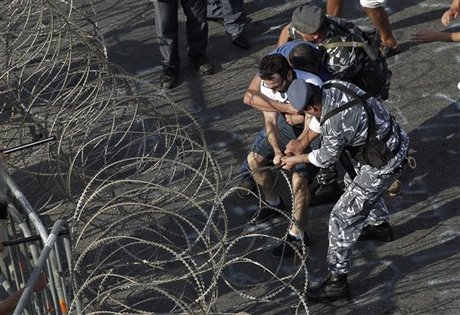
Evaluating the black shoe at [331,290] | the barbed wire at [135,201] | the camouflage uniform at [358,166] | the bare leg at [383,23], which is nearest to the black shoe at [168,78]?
the barbed wire at [135,201]

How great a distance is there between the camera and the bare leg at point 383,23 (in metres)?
10.0

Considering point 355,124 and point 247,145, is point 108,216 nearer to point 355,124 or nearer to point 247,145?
point 247,145

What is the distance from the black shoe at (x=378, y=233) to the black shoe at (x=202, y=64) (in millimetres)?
3035

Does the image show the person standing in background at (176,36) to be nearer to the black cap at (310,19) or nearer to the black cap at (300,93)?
the black cap at (310,19)

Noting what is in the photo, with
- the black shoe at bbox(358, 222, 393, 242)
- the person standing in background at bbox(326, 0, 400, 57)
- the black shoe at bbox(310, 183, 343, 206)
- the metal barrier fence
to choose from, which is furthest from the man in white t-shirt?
the person standing in background at bbox(326, 0, 400, 57)

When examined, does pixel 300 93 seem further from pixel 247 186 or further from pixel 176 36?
pixel 176 36

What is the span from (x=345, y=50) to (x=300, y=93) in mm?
1038

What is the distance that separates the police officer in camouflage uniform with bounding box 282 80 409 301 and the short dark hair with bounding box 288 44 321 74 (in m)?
0.50

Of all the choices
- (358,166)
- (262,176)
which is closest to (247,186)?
(262,176)

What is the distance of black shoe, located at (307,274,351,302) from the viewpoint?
748 cm

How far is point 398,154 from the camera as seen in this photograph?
722 centimetres

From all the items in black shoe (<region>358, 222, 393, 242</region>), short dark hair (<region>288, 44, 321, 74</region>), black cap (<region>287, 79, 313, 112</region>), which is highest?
short dark hair (<region>288, 44, 321, 74</region>)

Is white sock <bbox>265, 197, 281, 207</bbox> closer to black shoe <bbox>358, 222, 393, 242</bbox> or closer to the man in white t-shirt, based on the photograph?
the man in white t-shirt

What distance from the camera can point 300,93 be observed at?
6.84m
